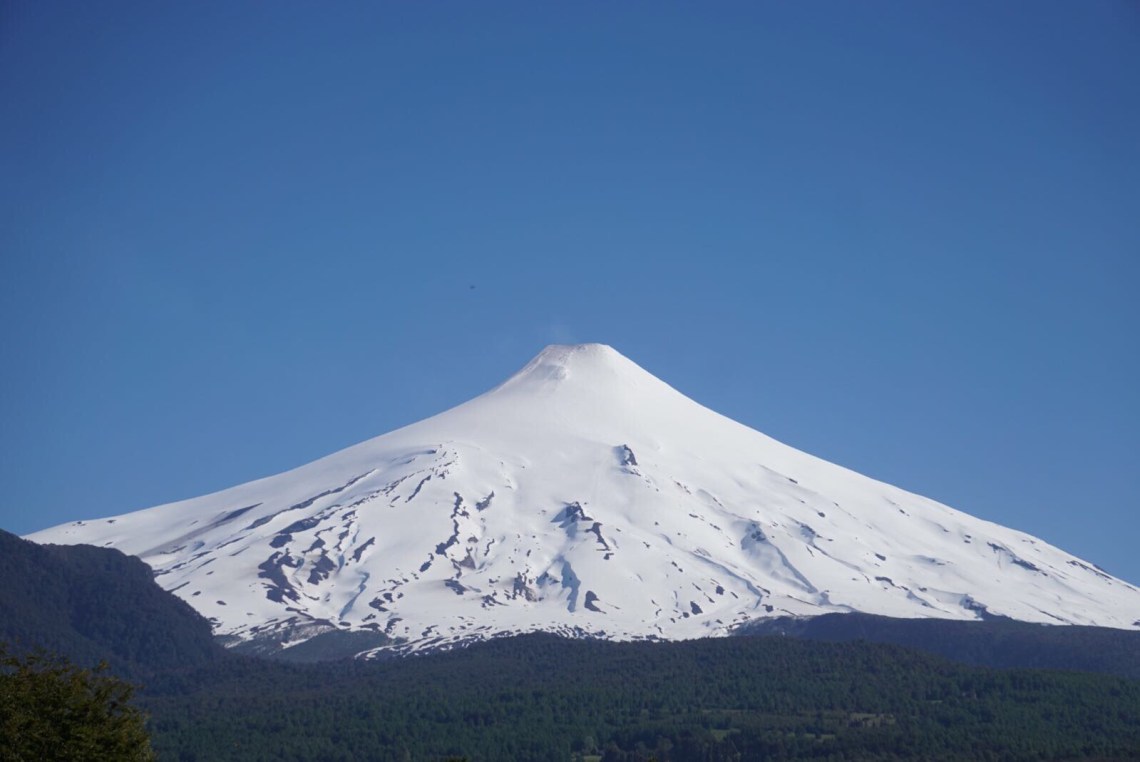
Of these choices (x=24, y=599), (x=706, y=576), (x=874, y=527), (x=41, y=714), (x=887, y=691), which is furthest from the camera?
(x=874, y=527)

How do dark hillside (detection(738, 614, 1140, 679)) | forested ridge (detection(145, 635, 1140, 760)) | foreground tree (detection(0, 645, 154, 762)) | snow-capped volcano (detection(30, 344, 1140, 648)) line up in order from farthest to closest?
snow-capped volcano (detection(30, 344, 1140, 648)) < dark hillside (detection(738, 614, 1140, 679)) < forested ridge (detection(145, 635, 1140, 760)) < foreground tree (detection(0, 645, 154, 762))

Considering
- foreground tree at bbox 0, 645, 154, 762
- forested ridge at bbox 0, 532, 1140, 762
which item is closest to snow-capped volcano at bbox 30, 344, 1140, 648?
forested ridge at bbox 0, 532, 1140, 762

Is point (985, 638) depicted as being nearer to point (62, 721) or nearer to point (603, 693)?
point (603, 693)

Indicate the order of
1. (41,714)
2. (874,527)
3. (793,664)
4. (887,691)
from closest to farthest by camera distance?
(41,714) → (887,691) → (793,664) → (874,527)

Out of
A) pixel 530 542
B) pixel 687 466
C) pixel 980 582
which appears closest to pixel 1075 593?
pixel 980 582

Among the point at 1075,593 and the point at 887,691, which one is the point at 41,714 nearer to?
the point at 887,691

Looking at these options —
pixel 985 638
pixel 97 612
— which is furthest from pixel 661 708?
pixel 97 612

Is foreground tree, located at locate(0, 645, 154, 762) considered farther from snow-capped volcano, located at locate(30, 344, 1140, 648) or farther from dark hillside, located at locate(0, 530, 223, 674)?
snow-capped volcano, located at locate(30, 344, 1140, 648)
